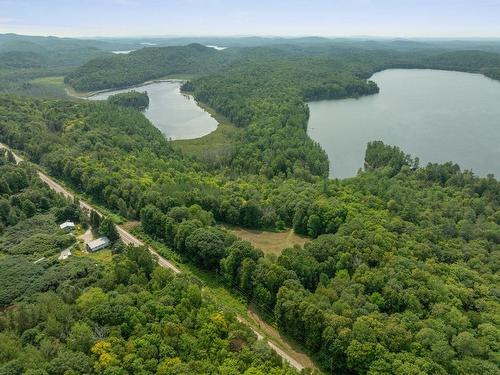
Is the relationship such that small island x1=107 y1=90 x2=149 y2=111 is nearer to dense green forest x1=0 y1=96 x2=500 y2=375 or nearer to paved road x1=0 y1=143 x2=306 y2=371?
dense green forest x1=0 y1=96 x2=500 y2=375

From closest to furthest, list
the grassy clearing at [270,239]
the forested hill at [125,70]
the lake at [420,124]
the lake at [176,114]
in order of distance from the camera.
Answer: the grassy clearing at [270,239], the lake at [420,124], the lake at [176,114], the forested hill at [125,70]

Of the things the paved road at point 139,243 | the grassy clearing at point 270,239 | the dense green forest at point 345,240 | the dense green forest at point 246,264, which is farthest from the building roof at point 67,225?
the grassy clearing at point 270,239

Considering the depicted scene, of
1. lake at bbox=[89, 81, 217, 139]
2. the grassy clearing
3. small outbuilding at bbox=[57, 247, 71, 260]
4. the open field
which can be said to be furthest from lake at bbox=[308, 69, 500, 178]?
small outbuilding at bbox=[57, 247, 71, 260]

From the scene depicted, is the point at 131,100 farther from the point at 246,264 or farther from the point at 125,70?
the point at 246,264

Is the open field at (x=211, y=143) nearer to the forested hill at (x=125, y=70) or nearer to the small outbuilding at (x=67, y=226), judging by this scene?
the small outbuilding at (x=67, y=226)

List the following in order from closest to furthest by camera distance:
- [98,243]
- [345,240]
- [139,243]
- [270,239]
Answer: [345,240] → [98,243] → [139,243] → [270,239]

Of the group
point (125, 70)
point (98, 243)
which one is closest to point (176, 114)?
point (125, 70)
